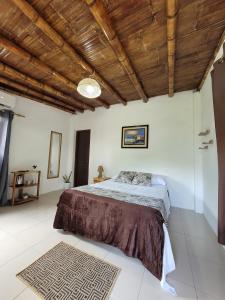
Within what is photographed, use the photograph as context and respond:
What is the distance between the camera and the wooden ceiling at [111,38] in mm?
1558

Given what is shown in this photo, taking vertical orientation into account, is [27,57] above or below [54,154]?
above

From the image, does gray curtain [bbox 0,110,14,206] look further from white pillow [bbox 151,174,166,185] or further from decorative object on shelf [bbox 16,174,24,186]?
white pillow [bbox 151,174,166,185]

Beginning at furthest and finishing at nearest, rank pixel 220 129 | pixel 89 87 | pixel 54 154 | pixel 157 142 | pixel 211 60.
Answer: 1. pixel 54 154
2. pixel 157 142
3. pixel 211 60
4. pixel 89 87
5. pixel 220 129

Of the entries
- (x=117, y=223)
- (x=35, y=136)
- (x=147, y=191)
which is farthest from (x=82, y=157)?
(x=117, y=223)

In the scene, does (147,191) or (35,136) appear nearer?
(147,191)

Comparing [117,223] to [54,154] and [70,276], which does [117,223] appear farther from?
[54,154]

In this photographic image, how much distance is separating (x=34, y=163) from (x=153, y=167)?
3.50 metres

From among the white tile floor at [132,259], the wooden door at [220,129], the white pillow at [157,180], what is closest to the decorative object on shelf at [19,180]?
the white tile floor at [132,259]

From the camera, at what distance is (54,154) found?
4828 millimetres

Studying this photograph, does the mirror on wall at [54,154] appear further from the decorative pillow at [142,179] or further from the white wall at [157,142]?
the decorative pillow at [142,179]

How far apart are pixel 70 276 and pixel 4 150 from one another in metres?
3.12

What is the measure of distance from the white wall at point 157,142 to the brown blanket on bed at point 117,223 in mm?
2143

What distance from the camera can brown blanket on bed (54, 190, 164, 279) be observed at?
60.6 inches

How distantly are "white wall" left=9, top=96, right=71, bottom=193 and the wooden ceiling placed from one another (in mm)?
990
